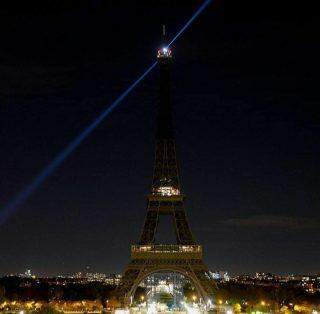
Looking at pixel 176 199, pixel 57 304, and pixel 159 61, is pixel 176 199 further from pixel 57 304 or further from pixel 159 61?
pixel 57 304

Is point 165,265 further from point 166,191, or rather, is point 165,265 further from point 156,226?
point 166,191

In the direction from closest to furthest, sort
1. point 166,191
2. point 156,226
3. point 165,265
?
point 165,265, point 166,191, point 156,226

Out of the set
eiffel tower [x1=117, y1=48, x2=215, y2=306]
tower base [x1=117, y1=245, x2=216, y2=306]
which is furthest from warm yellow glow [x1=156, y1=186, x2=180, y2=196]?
tower base [x1=117, y1=245, x2=216, y2=306]

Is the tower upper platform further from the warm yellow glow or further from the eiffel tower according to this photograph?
the warm yellow glow

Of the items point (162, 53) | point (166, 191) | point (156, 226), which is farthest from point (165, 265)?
point (162, 53)

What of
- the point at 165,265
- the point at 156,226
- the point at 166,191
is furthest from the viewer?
the point at 156,226

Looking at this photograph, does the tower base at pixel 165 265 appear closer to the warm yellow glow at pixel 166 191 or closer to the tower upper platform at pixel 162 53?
the warm yellow glow at pixel 166 191

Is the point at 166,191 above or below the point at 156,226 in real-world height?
above

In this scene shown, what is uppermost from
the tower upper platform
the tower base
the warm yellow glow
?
the tower upper platform

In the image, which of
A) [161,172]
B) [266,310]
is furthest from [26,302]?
[266,310]
